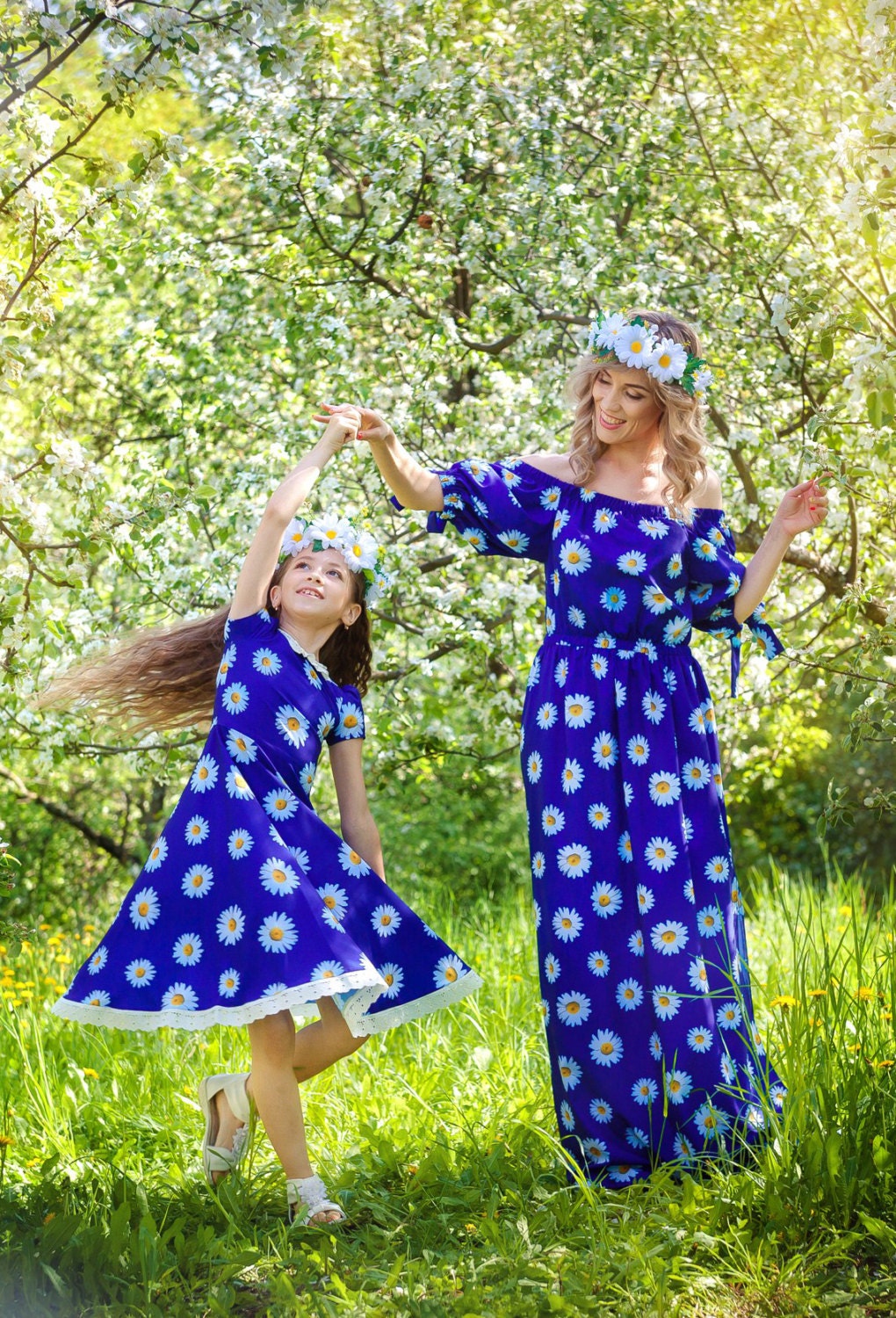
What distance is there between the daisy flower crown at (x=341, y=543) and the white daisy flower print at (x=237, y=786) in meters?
0.54

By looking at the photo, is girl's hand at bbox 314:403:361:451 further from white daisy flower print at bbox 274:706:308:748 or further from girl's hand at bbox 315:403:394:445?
white daisy flower print at bbox 274:706:308:748

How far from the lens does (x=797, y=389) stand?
446 cm

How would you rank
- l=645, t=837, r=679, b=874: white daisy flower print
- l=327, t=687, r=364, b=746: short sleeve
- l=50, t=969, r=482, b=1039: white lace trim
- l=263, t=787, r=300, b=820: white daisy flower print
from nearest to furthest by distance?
l=50, t=969, r=482, b=1039: white lace trim < l=263, t=787, r=300, b=820: white daisy flower print < l=645, t=837, r=679, b=874: white daisy flower print < l=327, t=687, r=364, b=746: short sleeve

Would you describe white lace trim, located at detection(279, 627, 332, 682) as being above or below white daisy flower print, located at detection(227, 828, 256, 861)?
above

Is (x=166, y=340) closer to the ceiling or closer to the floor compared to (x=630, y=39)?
closer to the floor

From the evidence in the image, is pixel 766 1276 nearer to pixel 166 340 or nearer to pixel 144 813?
pixel 166 340

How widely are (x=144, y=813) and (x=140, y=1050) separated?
4008mm

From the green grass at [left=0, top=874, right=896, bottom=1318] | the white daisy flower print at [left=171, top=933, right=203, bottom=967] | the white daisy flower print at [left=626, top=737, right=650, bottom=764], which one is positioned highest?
the white daisy flower print at [left=626, top=737, right=650, bottom=764]

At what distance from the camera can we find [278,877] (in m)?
2.45

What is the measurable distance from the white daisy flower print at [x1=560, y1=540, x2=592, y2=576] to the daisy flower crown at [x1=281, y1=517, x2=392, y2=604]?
0.41m

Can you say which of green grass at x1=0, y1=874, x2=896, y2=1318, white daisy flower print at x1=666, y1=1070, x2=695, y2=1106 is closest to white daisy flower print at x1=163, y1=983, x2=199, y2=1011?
green grass at x1=0, y1=874, x2=896, y2=1318

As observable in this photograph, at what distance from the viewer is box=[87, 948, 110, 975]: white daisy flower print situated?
2.46 metres

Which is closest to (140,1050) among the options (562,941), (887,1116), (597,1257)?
(562,941)

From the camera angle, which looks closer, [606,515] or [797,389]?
[606,515]
